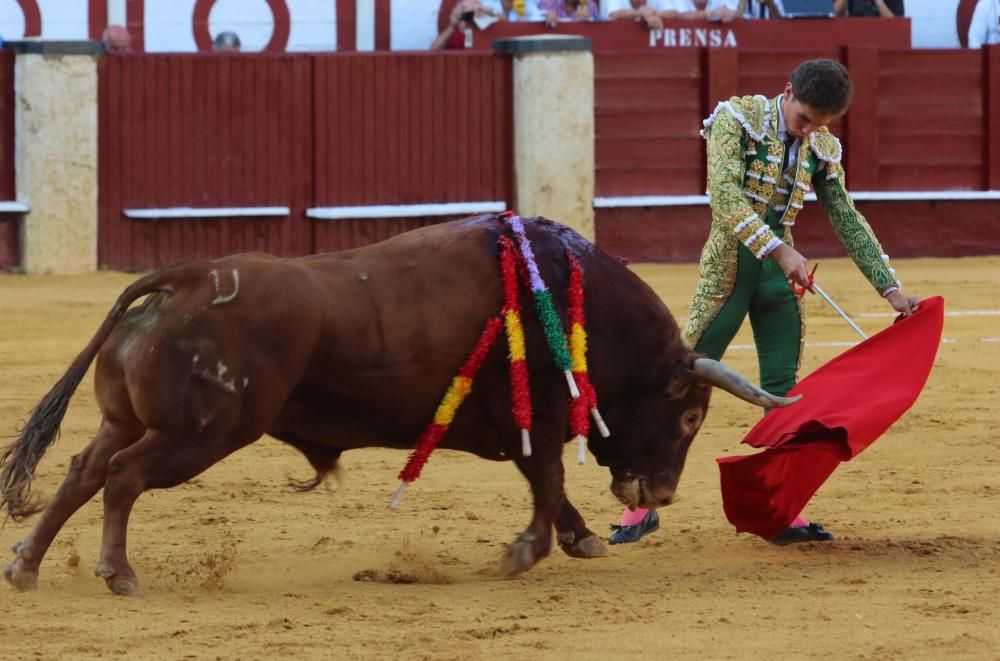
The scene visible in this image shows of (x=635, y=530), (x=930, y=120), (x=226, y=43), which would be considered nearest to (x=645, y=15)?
(x=930, y=120)

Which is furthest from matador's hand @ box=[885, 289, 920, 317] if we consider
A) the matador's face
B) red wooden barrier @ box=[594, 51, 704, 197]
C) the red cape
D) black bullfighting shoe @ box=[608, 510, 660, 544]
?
red wooden barrier @ box=[594, 51, 704, 197]

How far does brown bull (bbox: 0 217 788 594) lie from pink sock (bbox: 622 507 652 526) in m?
0.15

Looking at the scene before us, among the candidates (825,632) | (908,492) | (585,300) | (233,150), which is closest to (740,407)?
(908,492)

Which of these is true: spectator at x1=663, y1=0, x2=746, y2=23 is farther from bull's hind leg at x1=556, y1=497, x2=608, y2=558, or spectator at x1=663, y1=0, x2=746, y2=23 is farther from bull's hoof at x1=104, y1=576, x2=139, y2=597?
bull's hoof at x1=104, y1=576, x2=139, y2=597

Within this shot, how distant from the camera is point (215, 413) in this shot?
369cm

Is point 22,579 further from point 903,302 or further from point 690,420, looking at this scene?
point 903,302

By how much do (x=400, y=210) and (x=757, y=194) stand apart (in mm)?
6497

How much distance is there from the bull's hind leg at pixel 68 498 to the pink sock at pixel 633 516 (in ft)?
4.28

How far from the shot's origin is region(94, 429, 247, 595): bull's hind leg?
3.68 m

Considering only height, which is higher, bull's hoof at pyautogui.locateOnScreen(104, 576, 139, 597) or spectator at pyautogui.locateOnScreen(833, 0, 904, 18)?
spectator at pyautogui.locateOnScreen(833, 0, 904, 18)

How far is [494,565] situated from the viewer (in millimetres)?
4195

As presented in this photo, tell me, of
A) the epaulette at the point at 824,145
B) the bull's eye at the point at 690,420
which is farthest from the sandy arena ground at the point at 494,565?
the epaulette at the point at 824,145

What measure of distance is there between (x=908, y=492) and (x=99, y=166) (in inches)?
248

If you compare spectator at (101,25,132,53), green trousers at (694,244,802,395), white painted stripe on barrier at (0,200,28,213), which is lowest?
green trousers at (694,244,802,395)
